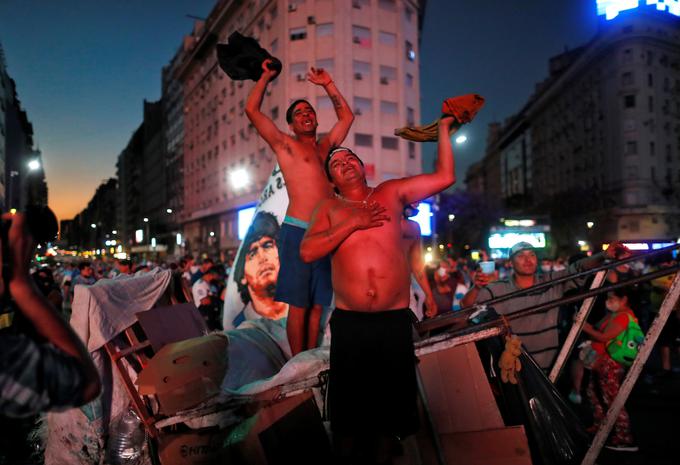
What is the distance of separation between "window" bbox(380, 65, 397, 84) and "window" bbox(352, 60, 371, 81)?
3.38 ft

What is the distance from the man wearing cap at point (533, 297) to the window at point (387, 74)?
35.0 metres

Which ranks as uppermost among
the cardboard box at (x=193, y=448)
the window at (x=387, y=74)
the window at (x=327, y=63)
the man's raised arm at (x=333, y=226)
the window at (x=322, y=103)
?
the window at (x=327, y=63)

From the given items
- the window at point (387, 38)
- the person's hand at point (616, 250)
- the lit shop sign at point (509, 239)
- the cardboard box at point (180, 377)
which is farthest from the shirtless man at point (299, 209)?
the window at point (387, 38)

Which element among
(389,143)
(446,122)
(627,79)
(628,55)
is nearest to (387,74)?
(389,143)

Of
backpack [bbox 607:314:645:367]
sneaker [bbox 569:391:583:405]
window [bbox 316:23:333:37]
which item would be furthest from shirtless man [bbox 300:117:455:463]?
window [bbox 316:23:333:37]

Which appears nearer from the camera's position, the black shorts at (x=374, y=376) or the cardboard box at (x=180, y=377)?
the black shorts at (x=374, y=376)

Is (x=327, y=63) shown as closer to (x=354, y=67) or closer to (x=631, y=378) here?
(x=354, y=67)

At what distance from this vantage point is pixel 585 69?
5994 cm

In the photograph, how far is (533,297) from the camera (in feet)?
14.5

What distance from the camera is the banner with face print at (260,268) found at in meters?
5.13

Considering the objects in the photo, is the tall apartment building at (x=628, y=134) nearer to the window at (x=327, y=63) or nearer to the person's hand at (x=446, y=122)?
the window at (x=327, y=63)

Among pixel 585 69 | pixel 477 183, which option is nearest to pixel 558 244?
pixel 585 69

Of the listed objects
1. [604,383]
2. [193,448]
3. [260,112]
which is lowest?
[604,383]

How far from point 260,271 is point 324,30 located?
A: 35.5 meters
